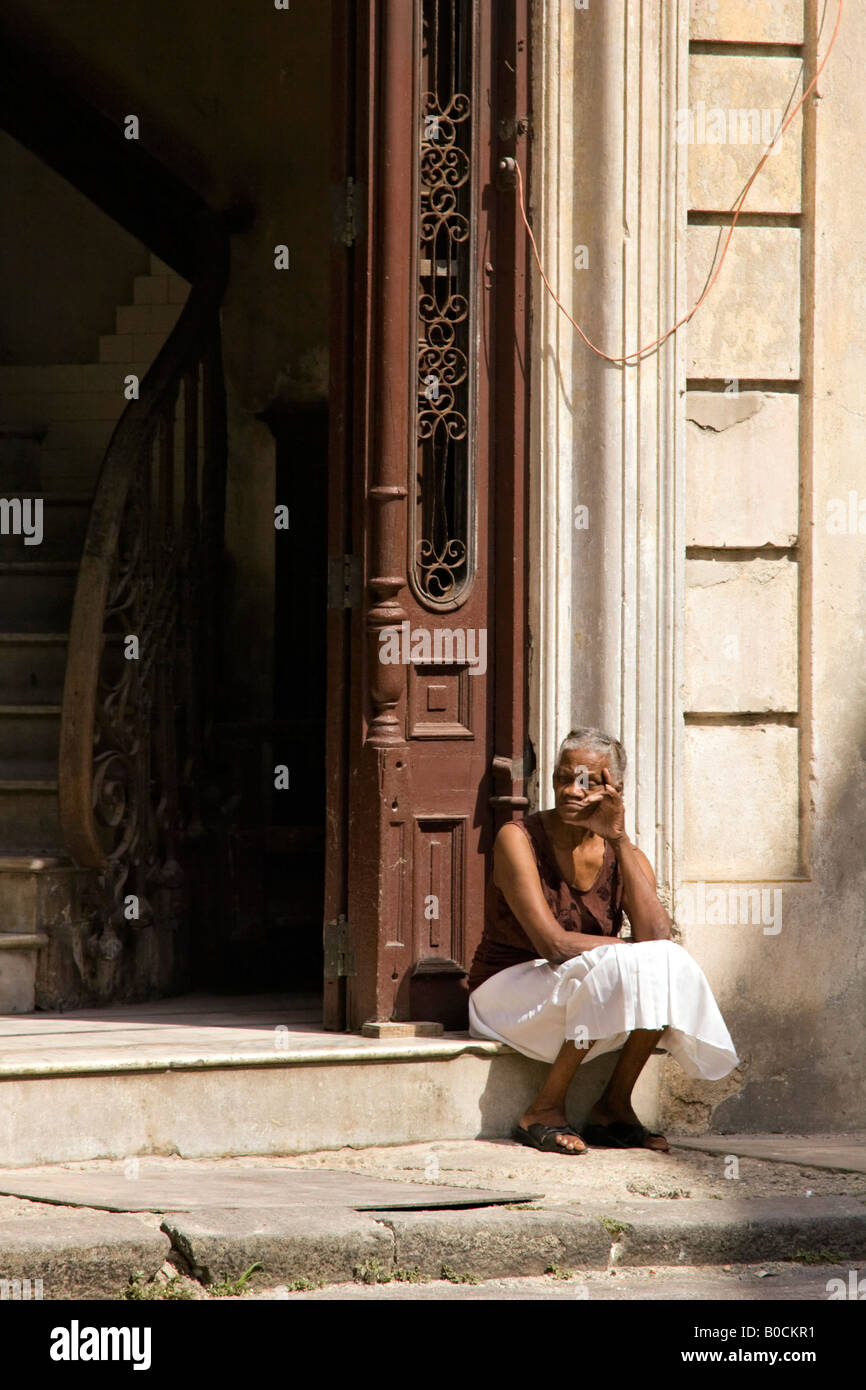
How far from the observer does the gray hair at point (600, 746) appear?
6.33 meters

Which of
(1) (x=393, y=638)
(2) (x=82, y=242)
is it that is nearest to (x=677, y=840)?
(1) (x=393, y=638)

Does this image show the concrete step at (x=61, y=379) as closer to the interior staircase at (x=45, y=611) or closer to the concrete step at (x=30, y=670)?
the interior staircase at (x=45, y=611)

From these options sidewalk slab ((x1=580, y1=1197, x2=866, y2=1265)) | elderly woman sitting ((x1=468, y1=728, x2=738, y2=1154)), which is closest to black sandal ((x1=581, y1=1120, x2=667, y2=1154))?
elderly woman sitting ((x1=468, y1=728, x2=738, y2=1154))

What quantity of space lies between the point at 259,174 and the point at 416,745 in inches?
177

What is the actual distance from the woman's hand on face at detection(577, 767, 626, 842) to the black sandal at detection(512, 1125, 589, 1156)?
0.95 m

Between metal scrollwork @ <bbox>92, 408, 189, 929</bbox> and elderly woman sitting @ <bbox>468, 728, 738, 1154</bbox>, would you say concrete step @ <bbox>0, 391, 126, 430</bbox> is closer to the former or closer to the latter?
metal scrollwork @ <bbox>92, 408, 189, 929</bbox>

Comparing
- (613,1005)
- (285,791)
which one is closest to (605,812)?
(613,1005)

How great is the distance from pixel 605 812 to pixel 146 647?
2.42m

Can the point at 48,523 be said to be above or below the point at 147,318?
below

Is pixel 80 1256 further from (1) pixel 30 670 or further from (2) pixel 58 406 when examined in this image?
(2) pixel 58 406

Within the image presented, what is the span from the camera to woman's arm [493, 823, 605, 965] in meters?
6.21

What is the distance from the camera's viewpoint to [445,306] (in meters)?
6.77

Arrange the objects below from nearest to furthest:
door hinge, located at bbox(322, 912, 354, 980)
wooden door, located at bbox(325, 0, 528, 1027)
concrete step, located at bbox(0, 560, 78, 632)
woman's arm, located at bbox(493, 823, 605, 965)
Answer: woman's arm, located at bbox(493, 823, 605, 965)
wooden door, located at bbox(325, 0, 528, 1027)
door hinge, located at bbox(322, 912, 354, 980)
concrete step, located at bbox(0, 560, 78, 632)

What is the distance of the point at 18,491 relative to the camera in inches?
384
